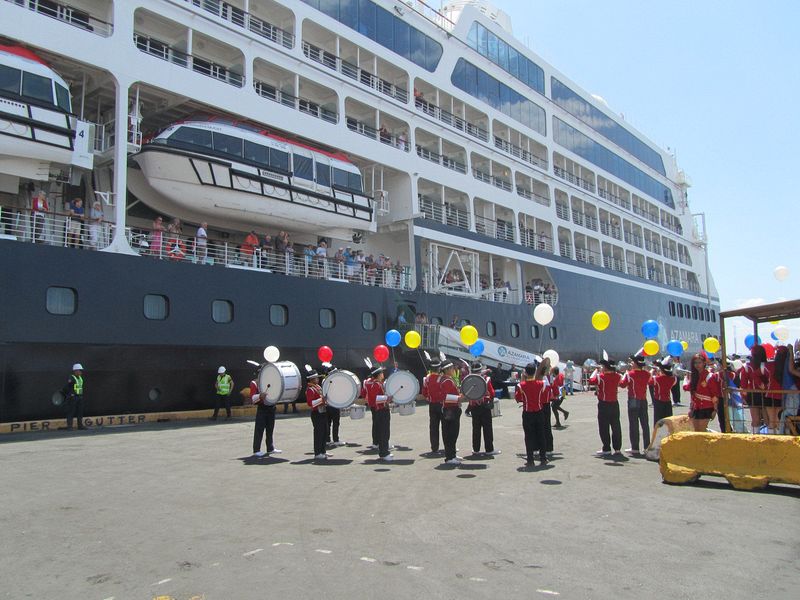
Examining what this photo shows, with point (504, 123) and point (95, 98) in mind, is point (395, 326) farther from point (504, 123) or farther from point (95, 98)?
point (504, 123)

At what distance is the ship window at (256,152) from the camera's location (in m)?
15.9

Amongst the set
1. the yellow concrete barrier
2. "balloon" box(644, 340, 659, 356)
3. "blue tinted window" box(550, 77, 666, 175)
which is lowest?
the yellow concrete barrier

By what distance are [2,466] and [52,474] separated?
104cm

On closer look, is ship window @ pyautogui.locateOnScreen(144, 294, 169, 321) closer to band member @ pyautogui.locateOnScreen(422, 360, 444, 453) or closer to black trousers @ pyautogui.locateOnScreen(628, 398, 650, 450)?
band member @ pyautogui.locateOnScreen(422, 360, 444, 453)

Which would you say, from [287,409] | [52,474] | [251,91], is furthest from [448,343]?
[52,474]

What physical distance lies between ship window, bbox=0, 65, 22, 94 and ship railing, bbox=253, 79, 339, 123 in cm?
636

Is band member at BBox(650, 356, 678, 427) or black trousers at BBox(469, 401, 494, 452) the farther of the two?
black trousers at BBox(469, 401, 494, 452)

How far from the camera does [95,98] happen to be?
15.5 metres

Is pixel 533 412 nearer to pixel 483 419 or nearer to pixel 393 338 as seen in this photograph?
pixel 483 419

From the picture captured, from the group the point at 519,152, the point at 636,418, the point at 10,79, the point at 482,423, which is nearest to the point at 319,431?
the point at 482,423

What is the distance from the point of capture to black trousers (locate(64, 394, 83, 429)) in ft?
38.1

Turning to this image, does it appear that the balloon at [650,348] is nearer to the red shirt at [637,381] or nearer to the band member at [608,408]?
the red shirt at [637,381]

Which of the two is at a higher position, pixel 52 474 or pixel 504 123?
pixel 504 123

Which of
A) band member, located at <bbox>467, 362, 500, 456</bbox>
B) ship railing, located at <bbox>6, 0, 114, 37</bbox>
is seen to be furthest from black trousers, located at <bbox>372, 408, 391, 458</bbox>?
ship railing, located at <bbox>6, 0, 114, 37</bbox>
